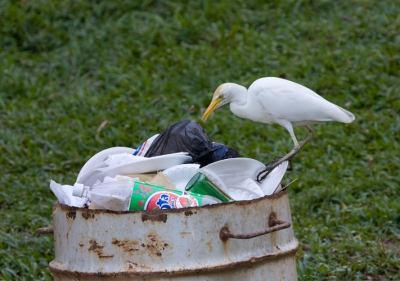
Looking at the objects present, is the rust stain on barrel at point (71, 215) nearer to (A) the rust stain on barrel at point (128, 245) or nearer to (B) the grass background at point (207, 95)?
(A) the rust stain on barrel at point (128, 245)

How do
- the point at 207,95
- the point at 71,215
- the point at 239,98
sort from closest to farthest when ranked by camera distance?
the point at 71,215 < the point at 239,98 < the point at 207,95

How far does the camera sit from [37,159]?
18.2 ft

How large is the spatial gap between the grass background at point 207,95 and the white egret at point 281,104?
122cm

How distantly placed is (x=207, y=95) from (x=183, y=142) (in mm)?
3321

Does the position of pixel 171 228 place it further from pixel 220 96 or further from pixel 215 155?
pixel 220 96

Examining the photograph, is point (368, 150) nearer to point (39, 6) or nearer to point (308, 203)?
point (308, 203)

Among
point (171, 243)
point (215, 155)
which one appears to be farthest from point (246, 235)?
point (215, 155)

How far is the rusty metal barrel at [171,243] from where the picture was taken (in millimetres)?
2322

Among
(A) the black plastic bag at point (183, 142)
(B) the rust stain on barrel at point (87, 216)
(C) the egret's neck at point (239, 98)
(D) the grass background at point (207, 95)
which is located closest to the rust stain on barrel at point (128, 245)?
(B) the rust stain on barrel at point (87, 216)

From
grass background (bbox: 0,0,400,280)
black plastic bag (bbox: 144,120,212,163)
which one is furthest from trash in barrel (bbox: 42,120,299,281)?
grass background (bbox: 0,0,400,280)

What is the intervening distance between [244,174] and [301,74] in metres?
3.80

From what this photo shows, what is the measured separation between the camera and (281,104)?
298 centimetres

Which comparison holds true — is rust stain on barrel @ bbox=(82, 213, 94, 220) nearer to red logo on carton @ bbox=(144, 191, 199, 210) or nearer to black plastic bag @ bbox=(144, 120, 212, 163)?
red logo on carton @ bbox=(144, 191, 199, 210)

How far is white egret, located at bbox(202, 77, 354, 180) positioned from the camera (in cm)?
300
